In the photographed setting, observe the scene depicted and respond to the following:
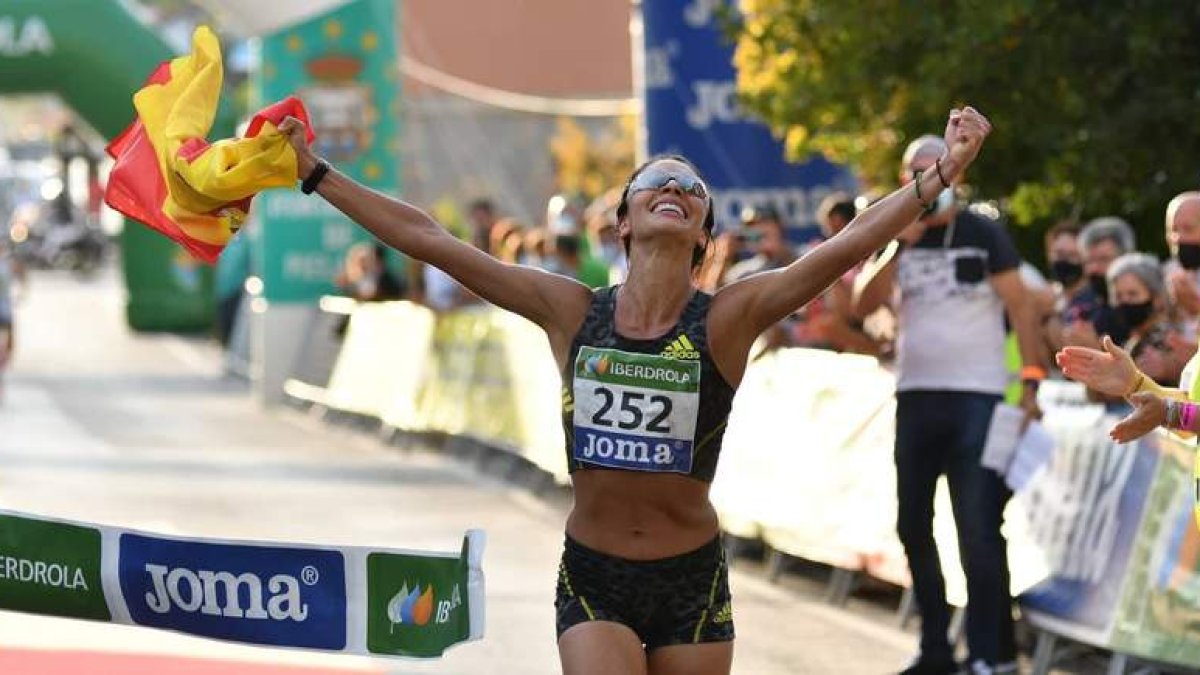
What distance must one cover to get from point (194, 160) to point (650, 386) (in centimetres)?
118

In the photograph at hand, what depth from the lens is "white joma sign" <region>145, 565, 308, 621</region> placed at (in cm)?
723

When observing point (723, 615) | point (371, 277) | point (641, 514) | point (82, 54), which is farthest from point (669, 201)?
point (82, 54)

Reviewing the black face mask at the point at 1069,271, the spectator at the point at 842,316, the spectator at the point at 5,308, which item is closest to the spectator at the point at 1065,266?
the black face mask at the point at 1069,271

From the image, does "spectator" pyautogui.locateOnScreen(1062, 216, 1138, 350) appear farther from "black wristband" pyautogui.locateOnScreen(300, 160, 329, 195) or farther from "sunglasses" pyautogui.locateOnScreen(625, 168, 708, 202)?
"black wristband" pyautogui.locateOnScreen(300, 160, 329, 195)

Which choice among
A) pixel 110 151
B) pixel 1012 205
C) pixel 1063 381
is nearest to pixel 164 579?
A: pixel 110 151

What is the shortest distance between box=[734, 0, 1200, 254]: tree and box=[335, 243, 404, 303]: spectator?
7.54 meters

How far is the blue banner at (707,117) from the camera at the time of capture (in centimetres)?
2181

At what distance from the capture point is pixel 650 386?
652cm

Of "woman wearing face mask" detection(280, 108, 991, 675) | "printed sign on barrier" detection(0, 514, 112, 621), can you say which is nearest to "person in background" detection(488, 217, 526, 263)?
"printed sign on barrier" detection(0, 514, 112, 621)

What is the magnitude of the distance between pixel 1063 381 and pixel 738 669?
268 cm

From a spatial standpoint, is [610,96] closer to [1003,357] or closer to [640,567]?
[1003,357]

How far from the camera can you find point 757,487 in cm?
1455

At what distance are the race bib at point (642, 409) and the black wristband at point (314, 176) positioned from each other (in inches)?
29.5

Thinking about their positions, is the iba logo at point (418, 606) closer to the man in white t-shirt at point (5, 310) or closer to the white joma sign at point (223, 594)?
the white joma sign at point (223, 594)
